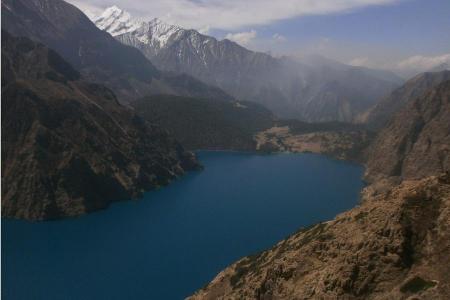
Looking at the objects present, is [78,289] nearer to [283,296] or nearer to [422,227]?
[283,296]

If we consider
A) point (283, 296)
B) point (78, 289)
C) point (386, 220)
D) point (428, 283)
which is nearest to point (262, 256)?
point (283, 296)

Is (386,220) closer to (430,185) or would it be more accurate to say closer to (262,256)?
(430,185)

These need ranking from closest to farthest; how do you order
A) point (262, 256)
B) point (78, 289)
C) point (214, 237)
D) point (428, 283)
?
point (428, 283), point (262, 256), point (78, 289), point (214, 237)

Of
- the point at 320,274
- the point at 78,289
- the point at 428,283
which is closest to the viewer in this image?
the point at 428,283

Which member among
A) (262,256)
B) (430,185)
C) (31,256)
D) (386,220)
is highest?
(430,185)

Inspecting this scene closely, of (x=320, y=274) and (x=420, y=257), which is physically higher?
(x=420, y=257)

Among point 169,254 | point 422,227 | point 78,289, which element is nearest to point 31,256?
point 78,289

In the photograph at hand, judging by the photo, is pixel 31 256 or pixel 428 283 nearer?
pixel 428 283
